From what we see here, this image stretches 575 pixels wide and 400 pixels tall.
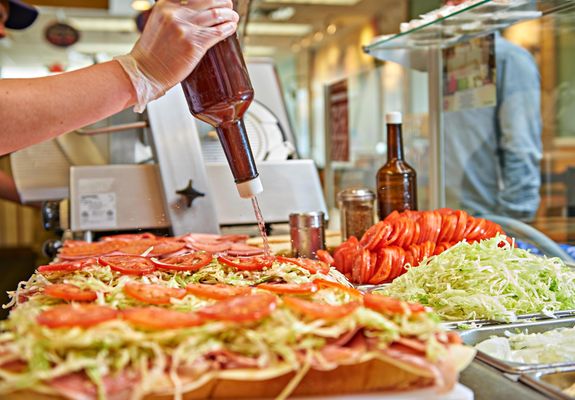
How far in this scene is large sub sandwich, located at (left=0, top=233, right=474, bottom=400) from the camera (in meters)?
0.89

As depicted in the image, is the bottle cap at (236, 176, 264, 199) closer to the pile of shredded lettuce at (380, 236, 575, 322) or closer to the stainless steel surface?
the pile of shredded lettuce at (380, 236, 575, 322)

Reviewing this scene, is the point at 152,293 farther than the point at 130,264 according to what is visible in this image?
No

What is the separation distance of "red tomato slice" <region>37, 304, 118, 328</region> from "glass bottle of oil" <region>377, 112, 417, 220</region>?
1.37 meters

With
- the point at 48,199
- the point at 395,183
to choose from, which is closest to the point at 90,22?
the point at 48,199

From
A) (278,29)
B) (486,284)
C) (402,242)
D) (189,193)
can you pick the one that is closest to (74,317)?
(486,284)

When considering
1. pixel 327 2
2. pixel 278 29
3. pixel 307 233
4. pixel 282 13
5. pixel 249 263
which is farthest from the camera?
pixel 278 29

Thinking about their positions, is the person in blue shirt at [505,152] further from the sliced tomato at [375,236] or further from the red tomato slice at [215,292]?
the red tomato slice at [215,292]

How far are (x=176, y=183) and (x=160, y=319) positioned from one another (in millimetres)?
1640

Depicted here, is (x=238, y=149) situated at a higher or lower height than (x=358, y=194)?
higher

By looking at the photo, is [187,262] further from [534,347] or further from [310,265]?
[534,347]

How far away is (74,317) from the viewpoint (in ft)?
3.16

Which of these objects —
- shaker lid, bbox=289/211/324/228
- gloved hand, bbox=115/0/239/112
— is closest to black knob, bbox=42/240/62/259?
shaker lid, bbox=289/211/324/228

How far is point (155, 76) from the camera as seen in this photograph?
150 cm

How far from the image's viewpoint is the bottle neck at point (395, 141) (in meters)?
2.19
